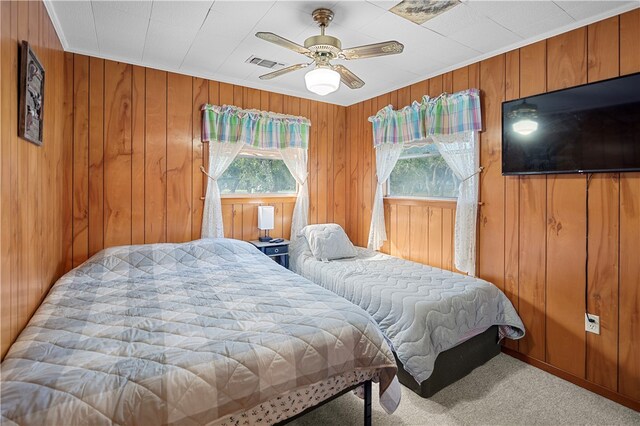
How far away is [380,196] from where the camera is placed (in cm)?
402

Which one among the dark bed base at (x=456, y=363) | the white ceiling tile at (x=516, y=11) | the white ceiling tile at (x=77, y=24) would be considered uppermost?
the white ceiling tile at (x=77, y=24)

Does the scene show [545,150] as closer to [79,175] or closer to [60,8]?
[60,8]

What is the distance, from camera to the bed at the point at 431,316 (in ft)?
7.39

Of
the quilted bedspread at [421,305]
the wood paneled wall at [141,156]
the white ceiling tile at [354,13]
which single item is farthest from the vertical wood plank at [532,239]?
the wood paneled wall at [141,156]

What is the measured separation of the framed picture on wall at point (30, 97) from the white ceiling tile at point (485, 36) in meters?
2.76

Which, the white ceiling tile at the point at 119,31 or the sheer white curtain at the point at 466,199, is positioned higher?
the white ceiling tile at the point at 119,31

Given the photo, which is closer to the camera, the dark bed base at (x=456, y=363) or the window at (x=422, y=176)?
the dark bed base at (x=456, y=363)

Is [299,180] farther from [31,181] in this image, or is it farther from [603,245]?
[603,245]

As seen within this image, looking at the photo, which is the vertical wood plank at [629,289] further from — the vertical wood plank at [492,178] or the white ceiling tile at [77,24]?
the white ceiling tile at [77,24]

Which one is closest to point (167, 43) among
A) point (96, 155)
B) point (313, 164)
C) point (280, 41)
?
point (96, 155)

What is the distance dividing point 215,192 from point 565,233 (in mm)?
3166

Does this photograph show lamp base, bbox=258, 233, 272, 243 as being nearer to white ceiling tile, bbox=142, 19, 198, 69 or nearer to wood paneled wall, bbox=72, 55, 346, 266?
wood paneled wall, bbox=72, 55, 346, 266

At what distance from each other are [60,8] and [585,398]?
4463 mm

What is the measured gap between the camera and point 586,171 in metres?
2.33
